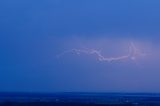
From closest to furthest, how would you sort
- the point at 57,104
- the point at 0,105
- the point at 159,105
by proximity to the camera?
1. the point at 0,105
2. the point at 57,104
3. the point at 159,105

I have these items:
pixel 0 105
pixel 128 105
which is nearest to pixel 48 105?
pixel 0 105

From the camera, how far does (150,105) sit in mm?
66438

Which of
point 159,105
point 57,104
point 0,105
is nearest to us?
point 0,105

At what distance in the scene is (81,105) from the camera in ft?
195

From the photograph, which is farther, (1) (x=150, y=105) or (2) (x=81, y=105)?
(1) (x=150, y=105)

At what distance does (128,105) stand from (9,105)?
53.6 ft

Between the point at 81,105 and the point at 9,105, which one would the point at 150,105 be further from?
the point at 9,105

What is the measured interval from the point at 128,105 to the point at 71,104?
7.92 meters

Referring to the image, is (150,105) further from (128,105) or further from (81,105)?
(81,105)

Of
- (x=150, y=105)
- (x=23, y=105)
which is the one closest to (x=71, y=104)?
(x=23, y=105)

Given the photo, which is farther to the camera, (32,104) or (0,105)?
(32,104)

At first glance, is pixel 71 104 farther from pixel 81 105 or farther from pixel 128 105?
pixel 128 105

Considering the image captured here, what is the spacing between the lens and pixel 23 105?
5938 centimetres

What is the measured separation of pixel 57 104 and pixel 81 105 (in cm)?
355
